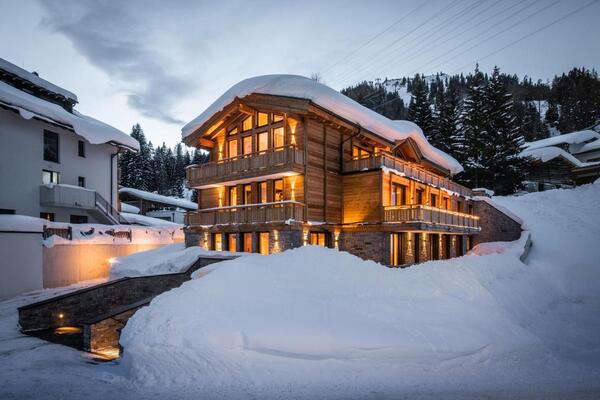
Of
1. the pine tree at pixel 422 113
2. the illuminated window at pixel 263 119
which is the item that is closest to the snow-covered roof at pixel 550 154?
the pine tree at pixel 422 113

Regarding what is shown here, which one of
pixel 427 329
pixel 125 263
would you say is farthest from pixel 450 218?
pixel 125 263

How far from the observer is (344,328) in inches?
355

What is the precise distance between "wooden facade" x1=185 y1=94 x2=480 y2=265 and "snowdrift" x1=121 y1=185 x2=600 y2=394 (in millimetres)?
6432

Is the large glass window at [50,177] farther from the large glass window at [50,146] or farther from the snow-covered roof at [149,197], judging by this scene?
the snow-covered roof at [149,197]

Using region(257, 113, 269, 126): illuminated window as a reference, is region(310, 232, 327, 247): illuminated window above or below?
below

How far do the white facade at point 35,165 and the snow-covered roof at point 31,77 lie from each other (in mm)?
4847

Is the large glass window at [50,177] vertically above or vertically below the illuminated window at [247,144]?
below

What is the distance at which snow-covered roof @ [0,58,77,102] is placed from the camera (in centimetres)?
2503

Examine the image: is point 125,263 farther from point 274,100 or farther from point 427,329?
point 427,329

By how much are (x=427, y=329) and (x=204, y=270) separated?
8411mm

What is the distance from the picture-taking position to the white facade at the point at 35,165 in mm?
22141

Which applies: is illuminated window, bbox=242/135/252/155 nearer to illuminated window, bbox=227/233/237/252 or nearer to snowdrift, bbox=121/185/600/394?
illuminated window, bbox=227/233/237/252

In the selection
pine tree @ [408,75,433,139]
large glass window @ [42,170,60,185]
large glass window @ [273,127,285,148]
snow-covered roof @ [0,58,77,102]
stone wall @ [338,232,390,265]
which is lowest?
stone wall @ [338,232,390,265]

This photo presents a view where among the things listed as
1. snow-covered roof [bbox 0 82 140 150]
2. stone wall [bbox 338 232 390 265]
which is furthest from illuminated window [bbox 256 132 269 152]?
snow-covered roof [bbox 0 82 140 150]
